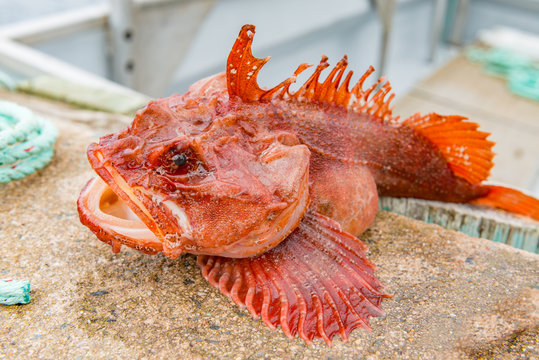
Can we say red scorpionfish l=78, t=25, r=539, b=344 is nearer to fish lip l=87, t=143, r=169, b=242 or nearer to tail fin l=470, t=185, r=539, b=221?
fish lip l=87, t=143, r=169, b=242

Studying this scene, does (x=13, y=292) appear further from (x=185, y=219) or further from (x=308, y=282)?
(x=308, y=282)

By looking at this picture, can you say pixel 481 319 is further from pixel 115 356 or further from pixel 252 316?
pixel 115 356

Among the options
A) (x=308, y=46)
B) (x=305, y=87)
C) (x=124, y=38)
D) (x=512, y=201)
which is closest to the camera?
(x=305, y=87)

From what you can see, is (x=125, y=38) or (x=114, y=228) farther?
(x=125, y=38)

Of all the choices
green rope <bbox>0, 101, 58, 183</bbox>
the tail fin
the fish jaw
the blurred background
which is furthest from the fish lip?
the blurred background

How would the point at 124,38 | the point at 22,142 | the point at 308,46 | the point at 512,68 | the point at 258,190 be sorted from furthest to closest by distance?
the point at 512,68, the point at 308,46, the point at 124,38, the point at 22,142, the point at 258,190

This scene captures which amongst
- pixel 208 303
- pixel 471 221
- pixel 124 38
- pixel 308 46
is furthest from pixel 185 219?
pixel 308 46

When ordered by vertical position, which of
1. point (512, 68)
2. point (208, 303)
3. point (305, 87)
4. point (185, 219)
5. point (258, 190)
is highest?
point (305, 87)
